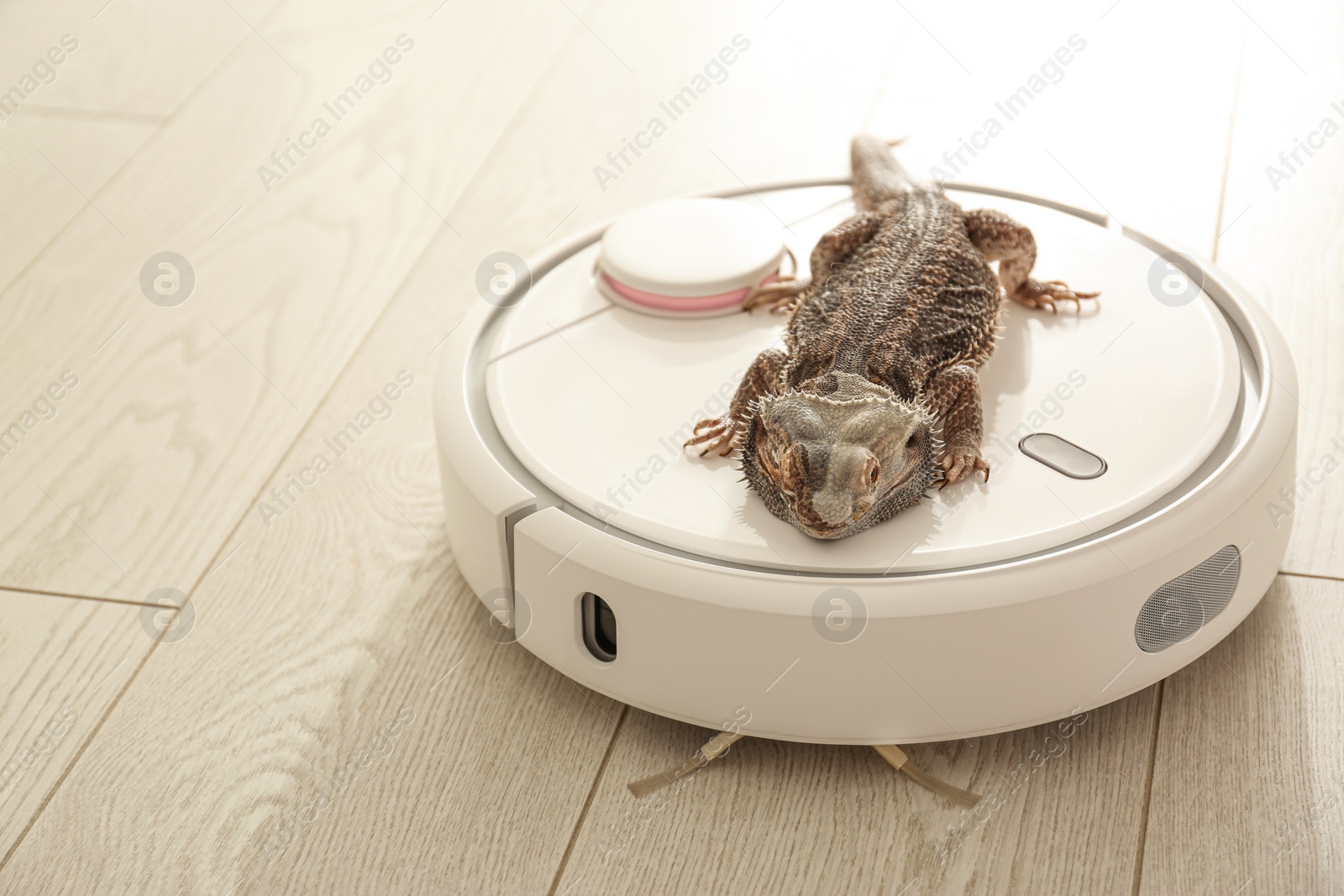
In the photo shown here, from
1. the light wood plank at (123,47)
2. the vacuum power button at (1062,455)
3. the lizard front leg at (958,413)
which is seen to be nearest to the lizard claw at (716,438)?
the lizard front leg at (958,413)

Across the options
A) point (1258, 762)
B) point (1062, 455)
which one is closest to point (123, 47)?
point (1062, 455)

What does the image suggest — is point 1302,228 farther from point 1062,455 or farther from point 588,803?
point 588,803

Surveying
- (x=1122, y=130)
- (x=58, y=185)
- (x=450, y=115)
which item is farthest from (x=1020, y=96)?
(x=58, y=185)

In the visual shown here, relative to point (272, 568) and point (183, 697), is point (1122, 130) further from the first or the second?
point (183, 697)

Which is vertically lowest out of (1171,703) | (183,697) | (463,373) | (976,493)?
(1171,703)

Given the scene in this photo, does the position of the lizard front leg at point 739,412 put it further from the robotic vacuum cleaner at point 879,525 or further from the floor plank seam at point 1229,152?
the floor plank seam at point 1229,152

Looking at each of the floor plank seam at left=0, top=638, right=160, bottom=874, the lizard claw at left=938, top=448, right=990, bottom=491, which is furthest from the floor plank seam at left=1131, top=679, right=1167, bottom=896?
the floor plank seam at left=0, top=638, right=160, bottom=874
